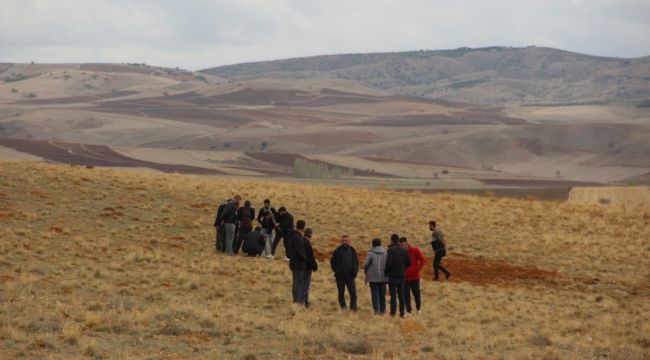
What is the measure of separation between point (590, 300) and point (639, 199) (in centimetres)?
5455

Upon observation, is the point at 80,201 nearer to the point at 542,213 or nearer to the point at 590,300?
A: the point at 590,300

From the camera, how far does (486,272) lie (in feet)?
102

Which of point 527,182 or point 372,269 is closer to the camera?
point 372,269

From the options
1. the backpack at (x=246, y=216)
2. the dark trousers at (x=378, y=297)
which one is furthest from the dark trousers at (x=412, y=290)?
the backpack at (x=246, y=216)

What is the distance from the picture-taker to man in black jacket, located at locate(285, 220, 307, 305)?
787 inches

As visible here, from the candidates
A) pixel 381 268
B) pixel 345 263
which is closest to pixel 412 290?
pixel 381 268

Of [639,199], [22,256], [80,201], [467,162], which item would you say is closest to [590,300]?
[22,256]

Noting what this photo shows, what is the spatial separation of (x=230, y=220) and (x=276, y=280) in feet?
14.8

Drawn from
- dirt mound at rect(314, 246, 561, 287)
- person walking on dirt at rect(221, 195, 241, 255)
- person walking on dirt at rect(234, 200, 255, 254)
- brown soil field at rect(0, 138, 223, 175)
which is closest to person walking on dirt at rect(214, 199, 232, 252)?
person walking on dirt at rect(221, 195, 241, 255)

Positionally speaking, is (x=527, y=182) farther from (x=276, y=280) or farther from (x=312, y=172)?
(x=276, y=280)

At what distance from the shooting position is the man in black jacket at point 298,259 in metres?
20.0

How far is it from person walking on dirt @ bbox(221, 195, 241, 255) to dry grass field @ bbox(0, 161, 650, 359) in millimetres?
668

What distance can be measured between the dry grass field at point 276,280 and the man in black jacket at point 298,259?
463 mm

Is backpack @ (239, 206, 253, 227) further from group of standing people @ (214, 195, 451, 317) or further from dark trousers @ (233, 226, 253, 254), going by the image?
group of standing people @ (214, 195, 451, 317)
